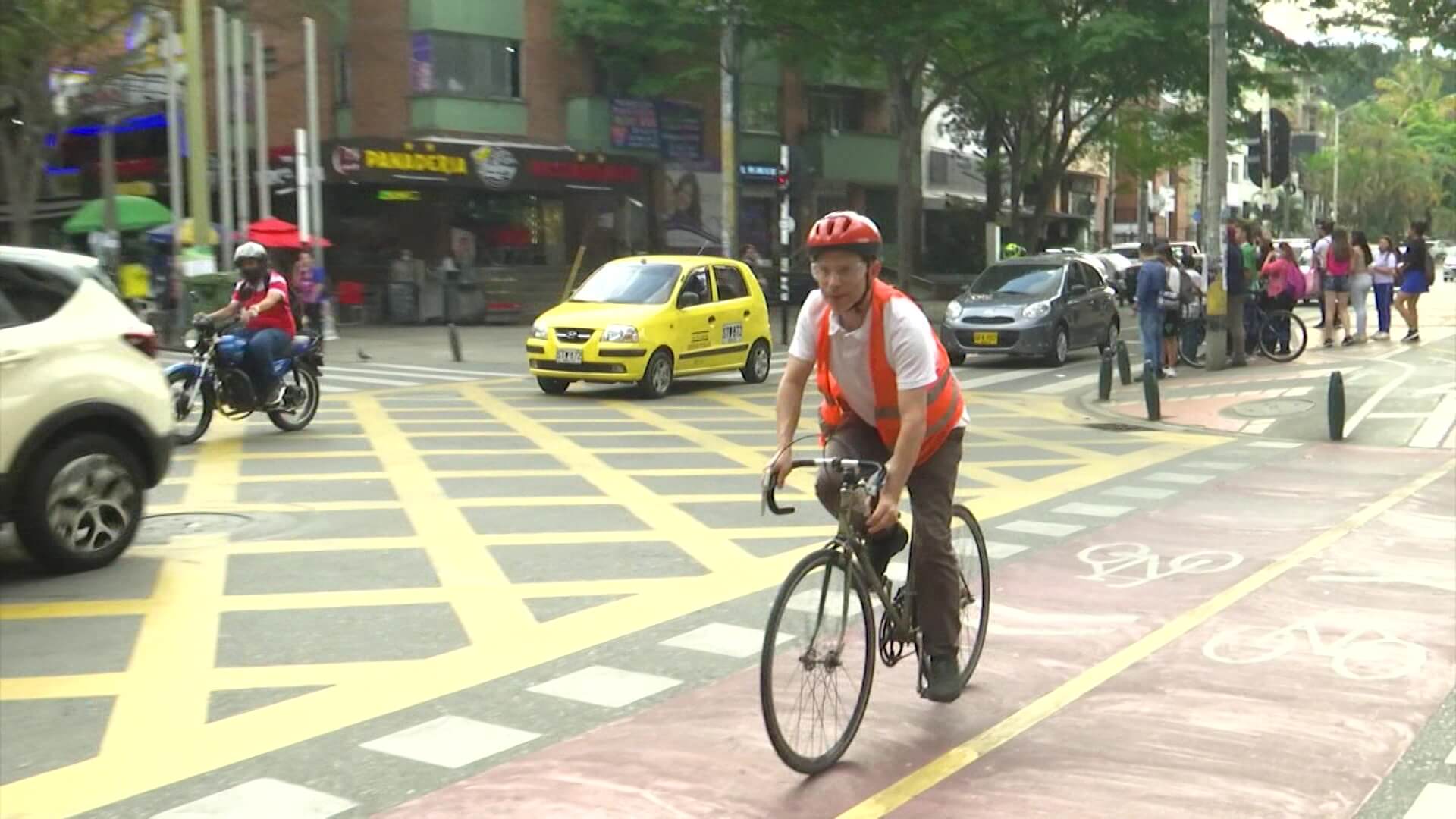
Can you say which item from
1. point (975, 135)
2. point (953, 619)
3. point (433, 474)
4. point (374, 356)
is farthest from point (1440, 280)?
point (953, 619)

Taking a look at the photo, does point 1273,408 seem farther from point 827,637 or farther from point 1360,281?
point 827,637

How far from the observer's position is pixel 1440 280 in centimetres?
5872

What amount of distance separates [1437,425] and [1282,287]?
6764 mm

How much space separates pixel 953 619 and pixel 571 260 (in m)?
33.2

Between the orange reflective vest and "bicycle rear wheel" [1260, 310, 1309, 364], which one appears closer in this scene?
the orange reflective vest

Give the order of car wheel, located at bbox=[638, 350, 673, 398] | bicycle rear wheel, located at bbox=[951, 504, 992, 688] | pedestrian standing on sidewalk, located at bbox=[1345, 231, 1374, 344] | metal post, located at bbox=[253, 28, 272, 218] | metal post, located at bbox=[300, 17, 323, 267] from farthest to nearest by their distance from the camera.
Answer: metal post, located at bbox=[253, 28, 272, 218], metal post, located at bbox=[300, 17, 323, 267], pedestrian standing on sidewalk, located at bbox=[1345, 231, 1374, 344], car wheel, located at bbox=[638, 350, 673, 398], bicycle rear wheel, located at bbox=[951, 504, 992, 688]

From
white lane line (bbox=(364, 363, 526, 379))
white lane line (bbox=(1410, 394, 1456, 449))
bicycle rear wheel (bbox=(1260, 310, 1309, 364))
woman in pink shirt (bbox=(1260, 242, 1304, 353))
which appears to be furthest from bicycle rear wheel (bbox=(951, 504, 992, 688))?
woman in pink shirt (bbox=(1260, 242, 1304, 353))

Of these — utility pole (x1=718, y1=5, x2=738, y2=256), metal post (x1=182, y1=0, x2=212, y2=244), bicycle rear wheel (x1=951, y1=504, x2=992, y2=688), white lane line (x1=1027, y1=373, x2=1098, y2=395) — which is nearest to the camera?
bicycle rear wheel (x1=951, y1=504, x2=992, y2=688)

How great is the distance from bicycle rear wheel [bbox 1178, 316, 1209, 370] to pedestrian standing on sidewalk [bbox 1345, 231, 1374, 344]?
318 centimetres

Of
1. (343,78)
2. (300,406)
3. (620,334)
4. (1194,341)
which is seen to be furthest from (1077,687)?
(343,78)

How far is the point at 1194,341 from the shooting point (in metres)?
20.3

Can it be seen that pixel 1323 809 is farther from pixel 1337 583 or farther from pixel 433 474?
pixel 433 474

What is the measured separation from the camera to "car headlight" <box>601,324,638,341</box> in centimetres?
1691

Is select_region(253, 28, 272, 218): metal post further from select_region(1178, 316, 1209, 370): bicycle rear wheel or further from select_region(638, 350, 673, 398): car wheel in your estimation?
select_region(1178, 316, 1209, 370): bicycle rear wheel
